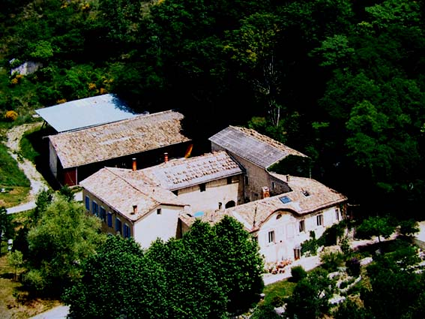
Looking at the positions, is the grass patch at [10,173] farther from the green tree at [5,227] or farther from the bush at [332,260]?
the bush at [332,260]

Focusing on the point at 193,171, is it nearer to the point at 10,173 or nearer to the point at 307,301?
the point at 307,301

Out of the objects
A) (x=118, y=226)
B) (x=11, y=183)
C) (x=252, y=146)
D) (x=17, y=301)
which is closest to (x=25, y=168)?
(x=11, y=183)

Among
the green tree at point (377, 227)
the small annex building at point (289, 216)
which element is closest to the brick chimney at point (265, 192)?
the small annex building at point (289, 216)

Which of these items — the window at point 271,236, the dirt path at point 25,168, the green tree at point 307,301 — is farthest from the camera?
the dirt path at point 25,168

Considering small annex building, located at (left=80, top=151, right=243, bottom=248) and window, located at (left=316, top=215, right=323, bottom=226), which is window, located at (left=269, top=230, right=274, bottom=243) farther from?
small annex building, located at (left=80, top=151, right=243, bottom=248)

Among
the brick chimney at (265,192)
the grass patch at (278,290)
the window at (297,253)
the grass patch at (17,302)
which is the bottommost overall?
the grass patch at (17,302)

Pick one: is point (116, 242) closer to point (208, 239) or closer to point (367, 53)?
point (208, 239)
